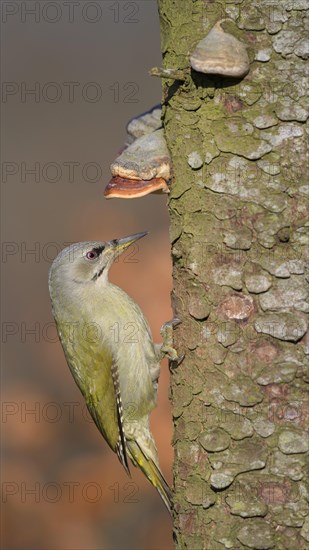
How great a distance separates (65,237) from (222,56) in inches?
251

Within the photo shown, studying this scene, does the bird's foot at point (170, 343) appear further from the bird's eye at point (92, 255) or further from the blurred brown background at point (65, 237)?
the blurred brown background at point (65, 237)

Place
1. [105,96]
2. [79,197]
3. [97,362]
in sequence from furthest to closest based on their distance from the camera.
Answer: [105,96], [79,197], [97,362]

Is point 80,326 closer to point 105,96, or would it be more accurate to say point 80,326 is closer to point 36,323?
point 36,323

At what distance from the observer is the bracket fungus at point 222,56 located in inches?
135

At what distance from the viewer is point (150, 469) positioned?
5.16 metres

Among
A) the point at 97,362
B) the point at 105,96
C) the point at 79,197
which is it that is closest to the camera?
the point at 97,362

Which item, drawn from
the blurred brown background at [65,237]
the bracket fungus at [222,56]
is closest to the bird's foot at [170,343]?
the bracket fungus at [222,56]

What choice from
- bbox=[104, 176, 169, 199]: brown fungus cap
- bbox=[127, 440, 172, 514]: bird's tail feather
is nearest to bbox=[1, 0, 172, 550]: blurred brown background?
bbox=[127, 440, 172, 514]: bird's tail feather

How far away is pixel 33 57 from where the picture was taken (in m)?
11.6

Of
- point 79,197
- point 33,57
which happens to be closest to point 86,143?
point 79,197

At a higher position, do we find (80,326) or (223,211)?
(223,211)

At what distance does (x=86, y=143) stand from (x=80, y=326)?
5.88m

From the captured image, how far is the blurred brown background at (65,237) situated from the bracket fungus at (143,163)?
2.89 meters

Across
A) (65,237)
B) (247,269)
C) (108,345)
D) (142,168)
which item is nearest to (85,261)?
(108,345)
